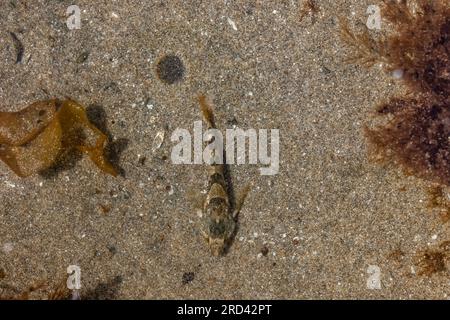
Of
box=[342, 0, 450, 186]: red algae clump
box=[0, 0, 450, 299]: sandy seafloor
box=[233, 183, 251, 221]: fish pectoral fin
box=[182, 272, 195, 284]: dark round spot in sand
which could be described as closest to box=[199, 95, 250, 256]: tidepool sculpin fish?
box=[233, 183, 251, 221]: fish pectoral fin

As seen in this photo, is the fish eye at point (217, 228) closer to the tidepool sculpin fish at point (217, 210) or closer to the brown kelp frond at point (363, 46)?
the tidepool sculpin fish at point (217, 210)

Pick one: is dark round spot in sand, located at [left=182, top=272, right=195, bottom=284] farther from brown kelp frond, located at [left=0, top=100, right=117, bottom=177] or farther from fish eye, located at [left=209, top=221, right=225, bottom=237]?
brown kelp frond, located at [left=0, top=100, right=117, bottom=177]

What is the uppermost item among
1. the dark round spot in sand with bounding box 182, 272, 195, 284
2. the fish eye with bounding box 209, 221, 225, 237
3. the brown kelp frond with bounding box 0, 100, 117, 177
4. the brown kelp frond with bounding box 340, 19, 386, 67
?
the brown kelp frond with bounding box 340, 19, 386, 67

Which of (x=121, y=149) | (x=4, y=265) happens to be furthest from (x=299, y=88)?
(x=4, y=265)

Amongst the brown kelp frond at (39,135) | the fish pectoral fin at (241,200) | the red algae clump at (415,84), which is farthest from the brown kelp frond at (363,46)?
the brown kelp frond at (39,135)

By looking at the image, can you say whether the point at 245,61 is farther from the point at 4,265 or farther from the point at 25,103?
the point at 4,265
